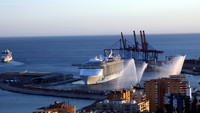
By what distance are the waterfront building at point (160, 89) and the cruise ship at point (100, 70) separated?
24.9 ft

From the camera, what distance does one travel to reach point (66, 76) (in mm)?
25234

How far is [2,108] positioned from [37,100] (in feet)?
7.74

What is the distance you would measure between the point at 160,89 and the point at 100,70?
8.75 m

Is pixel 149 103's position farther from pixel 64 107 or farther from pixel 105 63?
pixel 105 63

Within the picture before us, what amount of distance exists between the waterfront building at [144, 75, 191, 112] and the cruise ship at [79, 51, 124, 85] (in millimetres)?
7578

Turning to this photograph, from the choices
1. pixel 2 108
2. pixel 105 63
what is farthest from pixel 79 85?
pixel 2 108

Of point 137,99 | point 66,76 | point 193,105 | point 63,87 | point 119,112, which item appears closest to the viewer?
point 193,105

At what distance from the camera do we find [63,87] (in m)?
22.7

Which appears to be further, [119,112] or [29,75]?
[29,75]

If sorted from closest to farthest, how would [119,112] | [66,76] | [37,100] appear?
[119,112] → [37,100] → [66,76]

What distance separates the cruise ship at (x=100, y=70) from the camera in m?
23.6

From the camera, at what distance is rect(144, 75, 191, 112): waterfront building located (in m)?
15.8

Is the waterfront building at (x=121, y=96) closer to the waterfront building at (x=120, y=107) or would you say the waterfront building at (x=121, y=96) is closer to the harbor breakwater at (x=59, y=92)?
the waterfront building at (x=120, y=107)

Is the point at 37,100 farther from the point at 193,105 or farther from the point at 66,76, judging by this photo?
the point at 193,105
